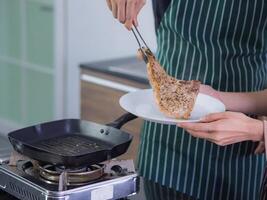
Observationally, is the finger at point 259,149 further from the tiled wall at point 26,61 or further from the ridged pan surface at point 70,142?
the tiled wall at point 26,61

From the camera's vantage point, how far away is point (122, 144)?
44.0 inches

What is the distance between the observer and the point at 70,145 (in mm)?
1147

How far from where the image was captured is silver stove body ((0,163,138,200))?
1.03 metres

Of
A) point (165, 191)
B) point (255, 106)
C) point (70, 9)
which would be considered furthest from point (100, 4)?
point (165, 191)

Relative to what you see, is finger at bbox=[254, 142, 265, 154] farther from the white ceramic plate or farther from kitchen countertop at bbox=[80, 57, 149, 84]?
kitchen countertop at bbox=[80, 57, 149, 84]

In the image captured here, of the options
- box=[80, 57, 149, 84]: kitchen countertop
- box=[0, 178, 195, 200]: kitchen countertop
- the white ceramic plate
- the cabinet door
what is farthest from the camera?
the cabinet door

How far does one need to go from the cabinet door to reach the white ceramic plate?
188 centimetres

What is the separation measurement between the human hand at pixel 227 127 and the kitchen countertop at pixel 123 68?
1.16 meters

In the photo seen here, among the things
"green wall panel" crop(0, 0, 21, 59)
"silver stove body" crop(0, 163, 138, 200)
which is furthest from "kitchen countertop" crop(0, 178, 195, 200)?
"green wall panel" crop(0, 0, 21, 59)

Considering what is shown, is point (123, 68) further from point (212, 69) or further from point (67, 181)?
point (67, 181)

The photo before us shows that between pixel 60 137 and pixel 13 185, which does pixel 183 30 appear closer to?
pixel 60 137

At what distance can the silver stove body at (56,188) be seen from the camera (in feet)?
3.37

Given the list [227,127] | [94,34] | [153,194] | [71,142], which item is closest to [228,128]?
[227,127]

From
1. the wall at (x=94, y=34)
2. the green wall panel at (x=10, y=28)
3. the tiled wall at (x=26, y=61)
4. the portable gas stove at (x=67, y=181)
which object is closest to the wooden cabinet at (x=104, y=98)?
the wall at (x=94, y=34)
